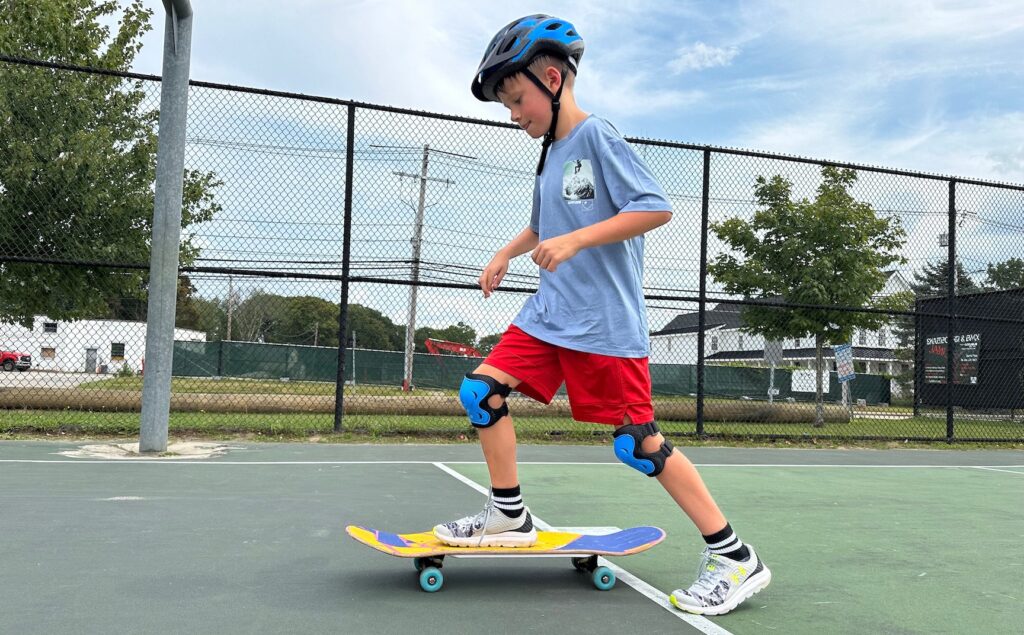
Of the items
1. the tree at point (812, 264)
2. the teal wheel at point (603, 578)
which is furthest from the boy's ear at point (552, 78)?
the tree at point (812, 264)

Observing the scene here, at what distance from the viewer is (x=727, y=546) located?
9.12ft

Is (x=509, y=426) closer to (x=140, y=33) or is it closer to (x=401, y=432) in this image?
(x=401, y=432)

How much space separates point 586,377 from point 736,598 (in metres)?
0.92

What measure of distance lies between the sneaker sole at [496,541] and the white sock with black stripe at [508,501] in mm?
83

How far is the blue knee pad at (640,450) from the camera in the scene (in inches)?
110

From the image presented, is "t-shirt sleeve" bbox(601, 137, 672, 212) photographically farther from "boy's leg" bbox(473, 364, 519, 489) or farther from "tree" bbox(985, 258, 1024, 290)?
"tree" bbox(985, 258, 1024, 290)

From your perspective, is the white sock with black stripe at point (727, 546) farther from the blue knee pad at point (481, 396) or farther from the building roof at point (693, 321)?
the building roof at point (693, 321)

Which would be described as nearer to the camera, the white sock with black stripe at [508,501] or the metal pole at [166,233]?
the white sock with black stripe at [508,501]

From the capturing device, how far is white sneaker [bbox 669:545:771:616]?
2668mm

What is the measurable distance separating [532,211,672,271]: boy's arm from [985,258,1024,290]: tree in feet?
40.7

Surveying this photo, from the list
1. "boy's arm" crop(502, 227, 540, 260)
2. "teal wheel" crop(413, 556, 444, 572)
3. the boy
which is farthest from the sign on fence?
"teal wheel" crop(413, 556, 444, 572)

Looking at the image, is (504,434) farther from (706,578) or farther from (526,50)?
(526,50)

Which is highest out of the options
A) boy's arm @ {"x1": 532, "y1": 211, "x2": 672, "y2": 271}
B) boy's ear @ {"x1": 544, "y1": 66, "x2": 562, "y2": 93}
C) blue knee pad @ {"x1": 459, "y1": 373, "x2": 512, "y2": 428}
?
boy's ear @ {"x1": 544, "y1": 66, "x2": 562, "y2": 93}

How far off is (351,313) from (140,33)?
33.3ft
